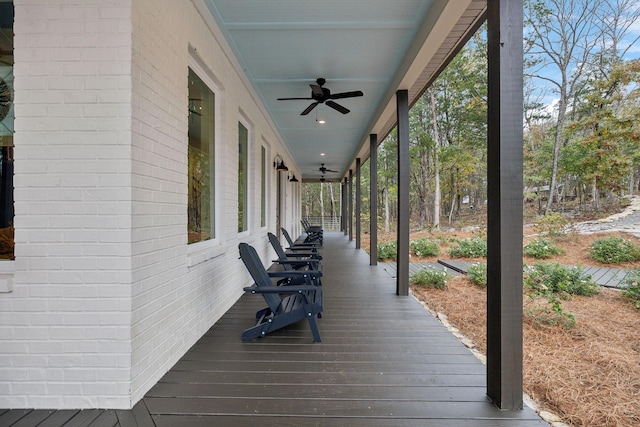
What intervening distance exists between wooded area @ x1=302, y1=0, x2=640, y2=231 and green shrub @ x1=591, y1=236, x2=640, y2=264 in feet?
9.52

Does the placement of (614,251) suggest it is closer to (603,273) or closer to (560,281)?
(603,273)

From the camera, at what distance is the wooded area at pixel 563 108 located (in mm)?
9109

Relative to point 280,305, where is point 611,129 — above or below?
above

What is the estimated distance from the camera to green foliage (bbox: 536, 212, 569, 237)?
9.83 metres

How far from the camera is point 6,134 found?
6.43 ft

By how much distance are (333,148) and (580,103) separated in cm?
947

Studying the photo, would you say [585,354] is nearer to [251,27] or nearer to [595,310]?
[595,310]

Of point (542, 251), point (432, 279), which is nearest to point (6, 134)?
point (432, 279)

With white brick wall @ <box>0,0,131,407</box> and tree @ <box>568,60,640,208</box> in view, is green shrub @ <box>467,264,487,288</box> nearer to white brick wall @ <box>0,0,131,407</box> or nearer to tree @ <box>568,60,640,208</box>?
white brick wall @ <box>0,0,131,407</box>

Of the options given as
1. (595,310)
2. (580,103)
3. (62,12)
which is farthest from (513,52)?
(580,103)

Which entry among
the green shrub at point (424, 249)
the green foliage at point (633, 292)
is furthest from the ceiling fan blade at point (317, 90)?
the green shrub at point (424, 249)

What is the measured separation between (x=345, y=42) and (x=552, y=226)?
387 inches

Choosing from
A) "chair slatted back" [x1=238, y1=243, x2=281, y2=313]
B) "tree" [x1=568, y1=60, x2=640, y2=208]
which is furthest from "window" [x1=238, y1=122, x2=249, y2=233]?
"tree" [x1=568, y1=60, x2=640, y2=208]

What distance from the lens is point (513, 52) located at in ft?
6.14
